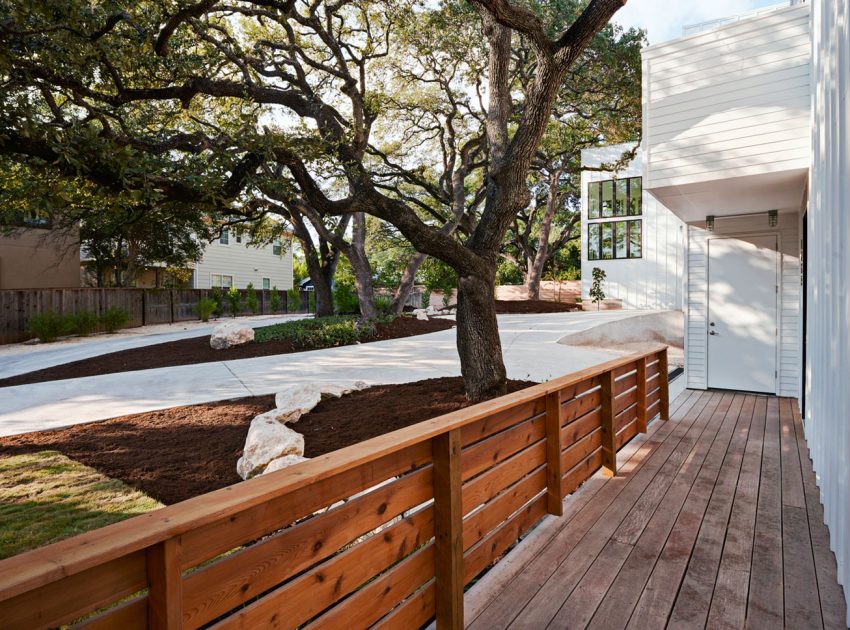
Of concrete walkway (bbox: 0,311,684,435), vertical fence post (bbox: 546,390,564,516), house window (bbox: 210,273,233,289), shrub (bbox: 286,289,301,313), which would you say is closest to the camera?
vertical fence post (bbox: 546,390,564,516)

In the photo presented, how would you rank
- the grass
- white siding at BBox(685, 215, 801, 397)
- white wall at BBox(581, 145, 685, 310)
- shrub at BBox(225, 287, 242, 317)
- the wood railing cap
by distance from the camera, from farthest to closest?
shrub at BBox(225, 287, 242, 317)
white wall at BBox(581, 145, 685, 310)
white siding at BBox(685, 215, 801, 397)
the grass
the wood railing cap

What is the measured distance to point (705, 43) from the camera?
577 centimetres

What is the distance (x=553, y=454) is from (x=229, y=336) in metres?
9.34

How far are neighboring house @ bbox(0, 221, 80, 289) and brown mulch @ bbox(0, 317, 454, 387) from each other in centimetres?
632

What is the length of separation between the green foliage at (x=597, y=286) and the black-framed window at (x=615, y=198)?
231 centimetres

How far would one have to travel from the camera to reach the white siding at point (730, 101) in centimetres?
511

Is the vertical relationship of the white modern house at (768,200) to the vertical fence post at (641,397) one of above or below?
above

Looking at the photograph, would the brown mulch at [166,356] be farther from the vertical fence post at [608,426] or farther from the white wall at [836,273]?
the white wall at [836,273]

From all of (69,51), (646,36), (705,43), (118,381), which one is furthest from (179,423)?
(646,36)

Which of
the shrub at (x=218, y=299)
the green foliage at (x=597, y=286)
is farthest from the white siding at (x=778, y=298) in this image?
the shrub at (x=218, y=299)

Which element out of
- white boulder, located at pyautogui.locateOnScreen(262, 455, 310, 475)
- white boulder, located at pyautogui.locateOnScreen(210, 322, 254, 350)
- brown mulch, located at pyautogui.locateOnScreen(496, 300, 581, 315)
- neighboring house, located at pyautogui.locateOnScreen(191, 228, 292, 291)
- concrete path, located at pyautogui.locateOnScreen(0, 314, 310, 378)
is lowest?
white boulder, located at pyautogui.locateOnScreen(262, 455, 310, 475)

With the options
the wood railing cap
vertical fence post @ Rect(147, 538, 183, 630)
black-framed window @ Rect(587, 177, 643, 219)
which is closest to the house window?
black-framed window @ Rect(587, 177, 643, 219)

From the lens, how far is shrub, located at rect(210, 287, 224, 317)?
19953mm

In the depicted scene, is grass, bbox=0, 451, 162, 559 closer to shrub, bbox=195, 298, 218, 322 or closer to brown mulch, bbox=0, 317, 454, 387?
brown mulch, bbox=0, 317, 454, 387
